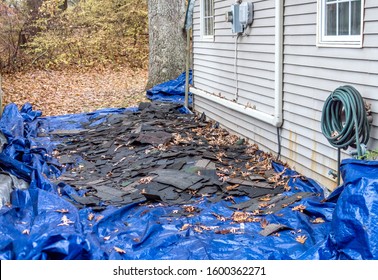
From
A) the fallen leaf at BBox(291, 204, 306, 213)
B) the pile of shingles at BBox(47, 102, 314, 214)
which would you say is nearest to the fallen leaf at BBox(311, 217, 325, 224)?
the fallen leaf at BBox(291, 204, 306, 213)

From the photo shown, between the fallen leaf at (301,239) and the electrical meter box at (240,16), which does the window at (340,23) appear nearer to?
the fallen leaf at (301,239)

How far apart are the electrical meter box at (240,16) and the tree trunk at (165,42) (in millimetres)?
4846

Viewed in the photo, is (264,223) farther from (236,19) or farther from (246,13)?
(236,19)

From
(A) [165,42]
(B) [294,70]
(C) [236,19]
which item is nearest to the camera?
(B) [294,70]

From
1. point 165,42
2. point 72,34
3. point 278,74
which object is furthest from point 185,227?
point 72,34

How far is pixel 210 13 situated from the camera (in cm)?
883

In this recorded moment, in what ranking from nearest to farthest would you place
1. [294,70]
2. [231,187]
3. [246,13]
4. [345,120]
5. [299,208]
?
[299,208] → [345,120] → [231,187] → [294,70] → [246,13]

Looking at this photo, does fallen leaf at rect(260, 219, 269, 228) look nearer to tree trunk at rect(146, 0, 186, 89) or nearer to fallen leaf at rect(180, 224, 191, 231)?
fallen leaf at rect(180, 224, 191, 231)

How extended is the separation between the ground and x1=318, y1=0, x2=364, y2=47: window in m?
6.76

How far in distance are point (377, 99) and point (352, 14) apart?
34.5 inches

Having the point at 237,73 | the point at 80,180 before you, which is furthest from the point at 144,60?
the point at 80,180

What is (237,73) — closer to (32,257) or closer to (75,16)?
(32,257)

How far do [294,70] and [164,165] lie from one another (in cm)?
189

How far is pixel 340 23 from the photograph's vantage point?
15.4ft
